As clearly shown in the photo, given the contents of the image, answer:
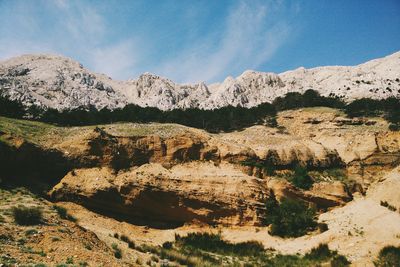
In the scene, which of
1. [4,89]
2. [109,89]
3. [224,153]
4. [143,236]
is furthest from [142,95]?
[143,236]

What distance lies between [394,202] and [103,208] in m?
26.7

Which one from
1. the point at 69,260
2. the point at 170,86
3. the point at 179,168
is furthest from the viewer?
the point at 170,86

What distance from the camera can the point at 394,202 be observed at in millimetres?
31953

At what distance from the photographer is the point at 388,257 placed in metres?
21.6

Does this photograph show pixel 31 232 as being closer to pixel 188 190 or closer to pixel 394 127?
pixel 188 190

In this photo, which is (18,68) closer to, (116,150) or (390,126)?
(116,150)

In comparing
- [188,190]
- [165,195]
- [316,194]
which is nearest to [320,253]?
[316,194]

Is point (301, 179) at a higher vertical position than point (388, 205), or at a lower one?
higher

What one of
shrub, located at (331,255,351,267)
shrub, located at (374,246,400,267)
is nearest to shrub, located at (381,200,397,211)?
shrub, located at (374,246,400,267)

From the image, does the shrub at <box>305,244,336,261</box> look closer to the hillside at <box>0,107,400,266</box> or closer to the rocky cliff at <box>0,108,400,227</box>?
the hillside at <box>0,107,400,266</box>

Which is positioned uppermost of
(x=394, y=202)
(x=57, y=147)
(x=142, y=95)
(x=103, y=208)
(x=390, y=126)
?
(x=142, y=95)

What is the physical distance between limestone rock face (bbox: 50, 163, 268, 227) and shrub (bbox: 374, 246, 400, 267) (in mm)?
11251

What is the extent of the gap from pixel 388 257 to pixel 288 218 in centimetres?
972

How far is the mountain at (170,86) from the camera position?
8506 centimetres
